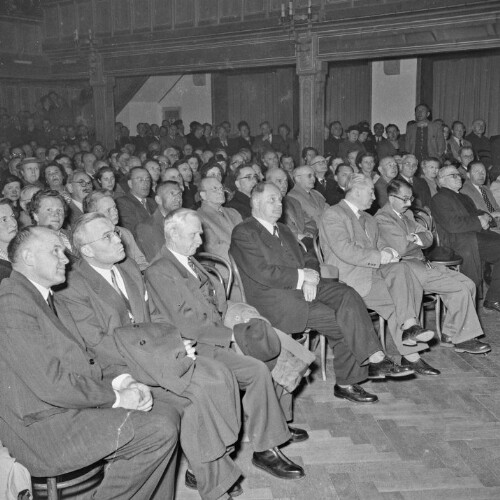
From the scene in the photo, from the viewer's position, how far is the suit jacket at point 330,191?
7.49 metres

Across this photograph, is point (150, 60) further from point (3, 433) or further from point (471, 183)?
point (3, 433)

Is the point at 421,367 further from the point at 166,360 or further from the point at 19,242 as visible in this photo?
the point at 19,242

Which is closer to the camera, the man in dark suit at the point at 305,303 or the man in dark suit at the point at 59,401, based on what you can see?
the man in dark suit at the point at 59,401

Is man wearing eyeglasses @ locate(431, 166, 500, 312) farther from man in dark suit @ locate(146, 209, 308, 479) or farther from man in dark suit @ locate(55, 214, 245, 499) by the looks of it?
man in dark suit @ locate(55, 214, 245, 499)

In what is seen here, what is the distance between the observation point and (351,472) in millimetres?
3123

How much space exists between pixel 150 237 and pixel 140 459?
264cm

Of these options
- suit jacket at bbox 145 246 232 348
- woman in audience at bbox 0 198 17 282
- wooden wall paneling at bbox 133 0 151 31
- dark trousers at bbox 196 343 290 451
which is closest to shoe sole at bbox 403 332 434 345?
dark trousers at bbox 196 343 290 451

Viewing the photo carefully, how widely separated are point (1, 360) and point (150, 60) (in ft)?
30.4

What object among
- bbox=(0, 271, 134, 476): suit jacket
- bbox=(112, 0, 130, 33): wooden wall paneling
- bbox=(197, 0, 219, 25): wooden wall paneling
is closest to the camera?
bbox=(0, 271, 134, 476): suit jacket

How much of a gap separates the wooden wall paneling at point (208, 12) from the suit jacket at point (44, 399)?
27.8ft

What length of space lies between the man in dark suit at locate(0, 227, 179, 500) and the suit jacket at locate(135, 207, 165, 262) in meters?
2.26

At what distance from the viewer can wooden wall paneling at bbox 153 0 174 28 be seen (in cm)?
1054

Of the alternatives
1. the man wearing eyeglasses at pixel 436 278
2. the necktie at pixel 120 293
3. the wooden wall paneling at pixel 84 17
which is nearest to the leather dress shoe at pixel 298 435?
the necktie at pixel 120 293

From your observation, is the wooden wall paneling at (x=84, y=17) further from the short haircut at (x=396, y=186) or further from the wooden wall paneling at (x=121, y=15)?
the short haircut at (x=396, y=186)
